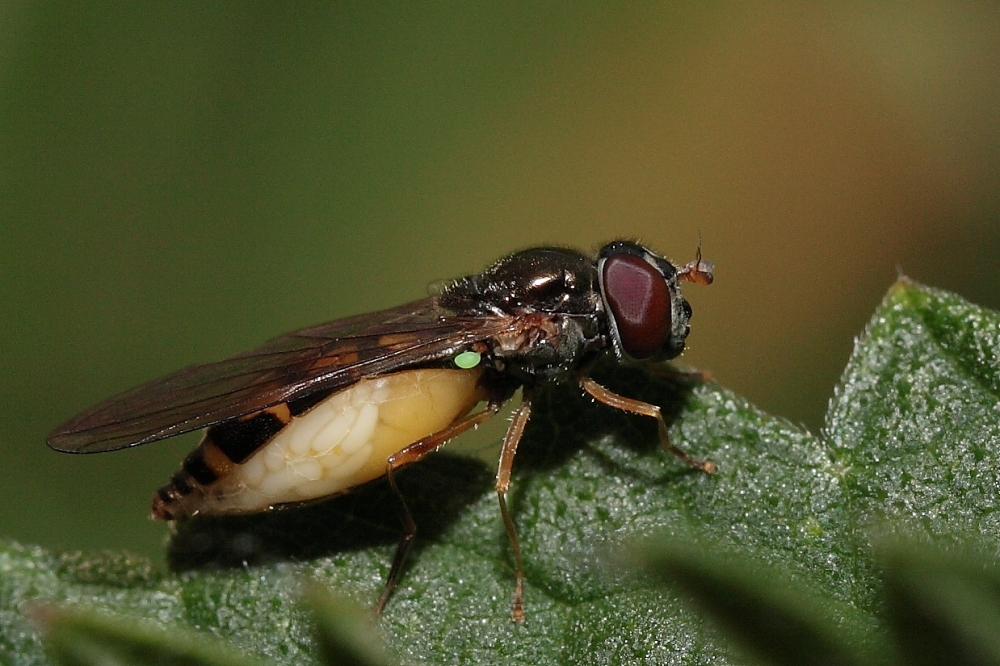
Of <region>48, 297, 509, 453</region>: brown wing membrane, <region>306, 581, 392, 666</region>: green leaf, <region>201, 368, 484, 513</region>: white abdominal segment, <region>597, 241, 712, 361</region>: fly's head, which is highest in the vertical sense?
<region>597, 241, 712, 361</region>: fly's head

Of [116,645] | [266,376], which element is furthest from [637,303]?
[116,645]

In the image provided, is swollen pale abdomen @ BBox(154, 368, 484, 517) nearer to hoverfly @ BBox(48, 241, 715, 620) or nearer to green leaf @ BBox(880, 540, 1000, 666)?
hoverfly @ BBox(48, 241, 715, 620)

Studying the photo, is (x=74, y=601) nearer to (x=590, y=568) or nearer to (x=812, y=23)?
(x=590, y=568)

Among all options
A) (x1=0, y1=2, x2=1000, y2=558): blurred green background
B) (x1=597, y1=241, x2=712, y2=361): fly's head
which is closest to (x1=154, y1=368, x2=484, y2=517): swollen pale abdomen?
(x1=597, y1=241, x2=712, y2=361): fly's head

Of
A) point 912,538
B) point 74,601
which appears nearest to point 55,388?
point 74,601

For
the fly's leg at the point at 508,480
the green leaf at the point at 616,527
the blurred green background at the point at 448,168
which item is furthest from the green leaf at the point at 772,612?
the blurred green background at the point at 448,168
